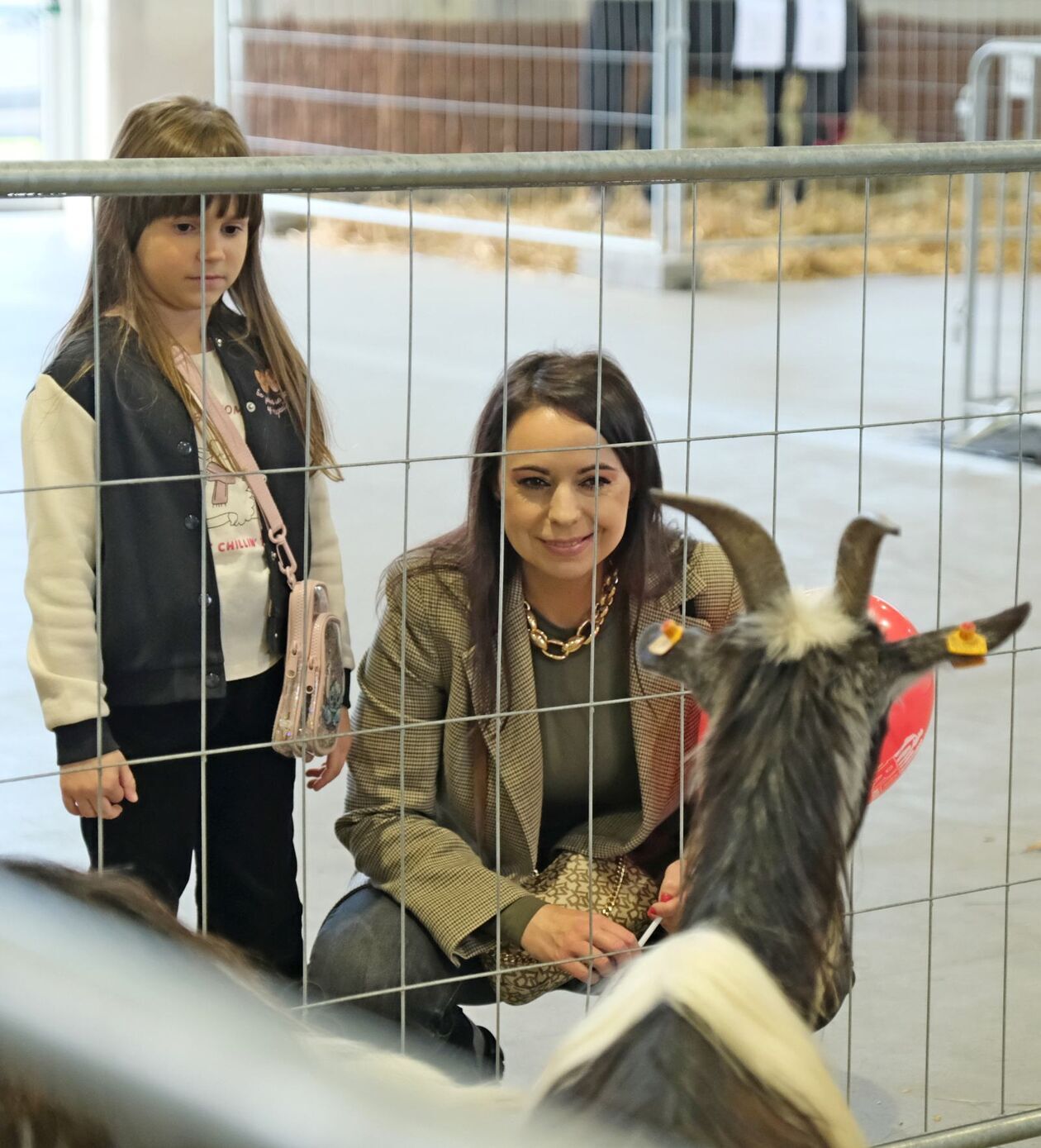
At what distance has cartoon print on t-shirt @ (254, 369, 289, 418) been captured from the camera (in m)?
2.55

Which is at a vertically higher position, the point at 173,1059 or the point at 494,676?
the point at 173,1059

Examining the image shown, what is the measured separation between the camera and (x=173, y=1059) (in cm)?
50

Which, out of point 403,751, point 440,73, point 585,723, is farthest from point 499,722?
point 440,73

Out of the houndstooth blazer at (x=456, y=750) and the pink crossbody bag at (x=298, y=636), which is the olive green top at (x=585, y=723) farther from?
the pink crossbody bag at (x=298, y=636)

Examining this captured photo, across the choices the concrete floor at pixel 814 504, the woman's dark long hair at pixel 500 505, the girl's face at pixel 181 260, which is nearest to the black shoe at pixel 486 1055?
the concrete floor at pixel 814 504

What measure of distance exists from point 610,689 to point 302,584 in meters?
0.48

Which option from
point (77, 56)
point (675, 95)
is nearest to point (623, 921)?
point (675, 95)

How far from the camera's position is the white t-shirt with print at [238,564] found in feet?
8.05

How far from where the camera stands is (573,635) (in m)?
2.59

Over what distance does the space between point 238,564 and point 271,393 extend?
267 mm

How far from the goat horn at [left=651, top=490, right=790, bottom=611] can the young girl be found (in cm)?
53

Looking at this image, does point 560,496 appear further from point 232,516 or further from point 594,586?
point 232,516

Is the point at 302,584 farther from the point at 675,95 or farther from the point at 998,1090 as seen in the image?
the point at 675,95

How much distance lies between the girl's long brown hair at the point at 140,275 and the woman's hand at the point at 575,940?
683 millimetres
